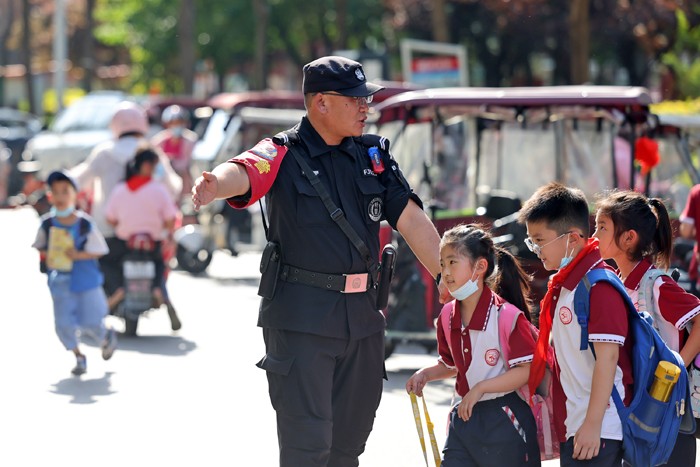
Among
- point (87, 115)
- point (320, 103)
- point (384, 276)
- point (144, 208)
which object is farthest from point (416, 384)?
point (87, 115)

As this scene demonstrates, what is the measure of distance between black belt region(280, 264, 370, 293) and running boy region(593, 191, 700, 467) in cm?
96

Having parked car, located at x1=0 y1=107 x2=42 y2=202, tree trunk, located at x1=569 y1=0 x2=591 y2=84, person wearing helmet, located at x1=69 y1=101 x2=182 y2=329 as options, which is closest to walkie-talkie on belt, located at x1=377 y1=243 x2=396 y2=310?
person wearing helmet, located at x1=69 y1=101 x2=182 y2=329

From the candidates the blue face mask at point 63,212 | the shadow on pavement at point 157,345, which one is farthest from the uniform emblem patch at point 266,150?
the shadow on pavement at point 157,345

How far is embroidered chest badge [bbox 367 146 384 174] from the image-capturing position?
5363 mm

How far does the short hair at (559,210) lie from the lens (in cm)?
492

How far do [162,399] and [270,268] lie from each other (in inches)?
169

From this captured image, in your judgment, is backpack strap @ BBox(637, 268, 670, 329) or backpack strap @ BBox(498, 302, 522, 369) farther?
backpack strap @ BBox(637, 268, 670, 329)

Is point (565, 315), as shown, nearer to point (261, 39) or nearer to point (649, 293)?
point (649, 293)

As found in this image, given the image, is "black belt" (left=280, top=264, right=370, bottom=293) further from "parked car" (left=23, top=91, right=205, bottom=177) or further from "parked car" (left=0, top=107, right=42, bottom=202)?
"parked car" (left=0, top=107, right=42, bottom=202)

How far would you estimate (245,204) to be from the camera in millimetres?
5062

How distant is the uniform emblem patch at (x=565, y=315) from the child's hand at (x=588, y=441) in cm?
36

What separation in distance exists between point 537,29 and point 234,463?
30.0 meters

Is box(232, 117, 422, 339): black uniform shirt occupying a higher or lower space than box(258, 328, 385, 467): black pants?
higher

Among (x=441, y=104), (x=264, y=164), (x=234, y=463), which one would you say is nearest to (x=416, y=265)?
(x=441, y=104)
